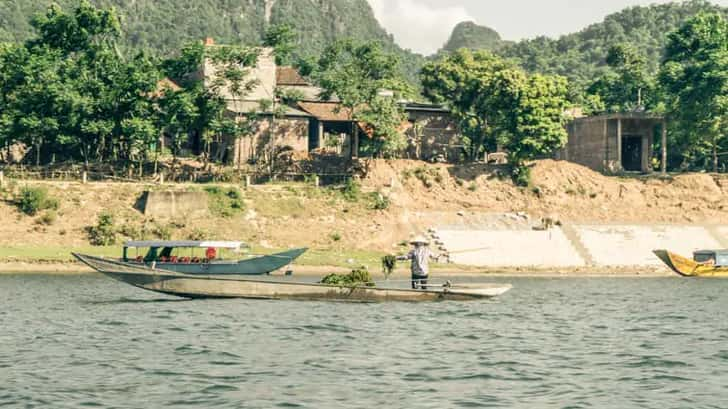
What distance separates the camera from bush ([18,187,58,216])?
76062 mm

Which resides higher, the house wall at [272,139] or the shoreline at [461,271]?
the house wall at [272,139]

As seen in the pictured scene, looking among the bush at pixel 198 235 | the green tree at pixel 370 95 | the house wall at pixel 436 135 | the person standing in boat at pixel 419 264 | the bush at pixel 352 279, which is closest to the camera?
the bush at pixel 352 279

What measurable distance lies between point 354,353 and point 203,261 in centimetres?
2853

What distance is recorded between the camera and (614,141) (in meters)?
97.3

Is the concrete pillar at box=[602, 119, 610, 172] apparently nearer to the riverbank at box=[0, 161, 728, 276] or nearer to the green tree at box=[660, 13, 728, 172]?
the riverbank at box=[0, 161, 728, 276]

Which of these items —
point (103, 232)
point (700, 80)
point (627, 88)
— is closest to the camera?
point (103, 232)

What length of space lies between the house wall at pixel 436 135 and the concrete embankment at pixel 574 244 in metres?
14.9

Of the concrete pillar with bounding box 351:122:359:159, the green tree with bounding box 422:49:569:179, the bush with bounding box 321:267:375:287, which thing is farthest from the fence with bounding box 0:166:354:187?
the bush with bounding box 321:267:375:287

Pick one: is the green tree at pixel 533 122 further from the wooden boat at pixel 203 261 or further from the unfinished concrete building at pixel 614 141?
the wooden boat at pixel 203 261

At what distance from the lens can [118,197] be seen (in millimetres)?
79562

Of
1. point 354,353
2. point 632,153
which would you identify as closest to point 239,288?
point 354,353

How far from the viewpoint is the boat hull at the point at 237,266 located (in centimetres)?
5938

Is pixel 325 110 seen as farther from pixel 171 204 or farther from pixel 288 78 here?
pixel 171 204

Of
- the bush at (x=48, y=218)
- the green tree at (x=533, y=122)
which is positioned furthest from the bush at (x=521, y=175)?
the bush at (x=48, y=218)
